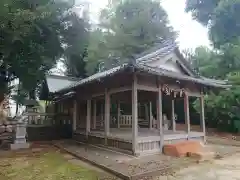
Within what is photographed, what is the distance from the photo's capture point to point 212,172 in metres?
5.70

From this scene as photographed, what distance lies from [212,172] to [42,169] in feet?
15.4

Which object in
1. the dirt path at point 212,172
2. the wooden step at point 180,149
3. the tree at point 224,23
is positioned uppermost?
the tree at point 224,23

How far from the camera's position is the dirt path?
526 centimetres

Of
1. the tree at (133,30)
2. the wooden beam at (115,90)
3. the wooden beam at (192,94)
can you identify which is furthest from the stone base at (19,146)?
the tree at (133,30)

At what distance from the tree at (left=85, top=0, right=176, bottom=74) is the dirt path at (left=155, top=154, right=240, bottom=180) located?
1382cm

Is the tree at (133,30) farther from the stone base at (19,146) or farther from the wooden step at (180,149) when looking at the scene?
the wooden step at (180,149)

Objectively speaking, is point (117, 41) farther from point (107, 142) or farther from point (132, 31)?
point (107, 142)

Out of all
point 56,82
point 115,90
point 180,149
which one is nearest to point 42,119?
point 56,82

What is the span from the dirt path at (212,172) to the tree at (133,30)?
13.8 m

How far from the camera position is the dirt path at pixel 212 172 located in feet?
17.3

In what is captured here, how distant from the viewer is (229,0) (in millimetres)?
16125

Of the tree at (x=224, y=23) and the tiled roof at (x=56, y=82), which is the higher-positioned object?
the tree at (x=224, y=23)

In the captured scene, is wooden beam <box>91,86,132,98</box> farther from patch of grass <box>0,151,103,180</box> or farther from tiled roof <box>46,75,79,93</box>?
tiled roof <box>46,75,79,93</box>

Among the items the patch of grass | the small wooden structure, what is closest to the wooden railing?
the small wooden structure
